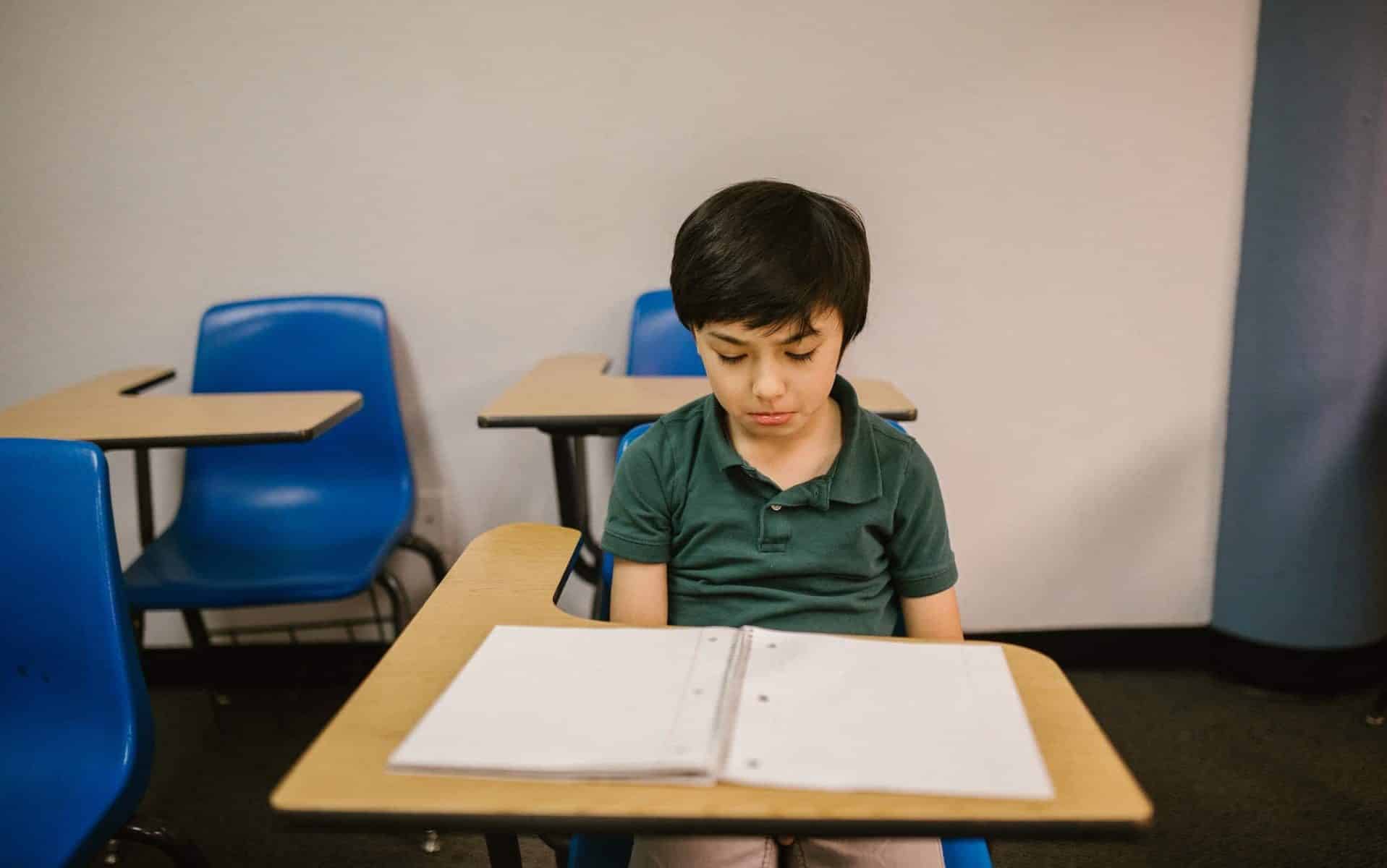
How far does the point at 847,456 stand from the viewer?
3.35ft

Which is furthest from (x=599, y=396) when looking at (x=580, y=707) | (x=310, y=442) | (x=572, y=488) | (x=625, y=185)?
(x=580, y=707)

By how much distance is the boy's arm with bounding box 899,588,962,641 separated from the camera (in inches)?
41.0

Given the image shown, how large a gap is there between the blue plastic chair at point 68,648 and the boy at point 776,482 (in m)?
0.57

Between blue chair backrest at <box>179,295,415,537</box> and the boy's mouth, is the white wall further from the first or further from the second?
the boy's mouth

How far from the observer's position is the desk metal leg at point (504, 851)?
34.5 inches

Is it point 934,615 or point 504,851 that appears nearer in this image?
point 504,851

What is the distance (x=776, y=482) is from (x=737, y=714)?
0.40 m

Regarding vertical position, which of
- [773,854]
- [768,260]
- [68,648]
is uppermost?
[768,260]

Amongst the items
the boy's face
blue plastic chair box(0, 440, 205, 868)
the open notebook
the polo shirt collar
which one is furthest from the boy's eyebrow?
blue plastic chair box(0, 440, 205, 868)

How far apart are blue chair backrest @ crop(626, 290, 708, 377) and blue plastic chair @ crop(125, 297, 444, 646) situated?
565 millimetres

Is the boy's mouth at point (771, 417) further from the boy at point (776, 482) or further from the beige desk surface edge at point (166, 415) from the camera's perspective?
the beige desk surface edge at point (166, 415)

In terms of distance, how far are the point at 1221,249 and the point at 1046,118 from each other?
509mm

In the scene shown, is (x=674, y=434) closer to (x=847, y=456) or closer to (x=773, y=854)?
(x=847, y=456)

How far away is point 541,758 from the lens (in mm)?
617
